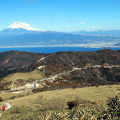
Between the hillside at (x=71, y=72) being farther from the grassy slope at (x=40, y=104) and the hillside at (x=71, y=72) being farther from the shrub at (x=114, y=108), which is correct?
the shrub at (x=114, y=108)

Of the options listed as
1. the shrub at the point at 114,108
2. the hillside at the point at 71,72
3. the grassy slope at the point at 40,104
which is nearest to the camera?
the shrub at the point at 114,108

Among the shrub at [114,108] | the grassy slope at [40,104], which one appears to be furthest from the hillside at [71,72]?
the shrub at [114,108]

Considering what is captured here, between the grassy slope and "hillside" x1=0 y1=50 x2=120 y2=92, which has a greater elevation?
the grassy slope

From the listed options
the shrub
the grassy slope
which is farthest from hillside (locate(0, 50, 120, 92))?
the shrub

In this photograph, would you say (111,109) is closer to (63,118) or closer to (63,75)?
(63,118)

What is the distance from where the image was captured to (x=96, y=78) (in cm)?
10769

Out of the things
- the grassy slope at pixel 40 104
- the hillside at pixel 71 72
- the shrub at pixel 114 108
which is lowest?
the hillside at pixel 71 72

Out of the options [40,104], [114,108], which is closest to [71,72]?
[40,104]

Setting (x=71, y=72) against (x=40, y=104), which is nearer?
(x=40, y=104)

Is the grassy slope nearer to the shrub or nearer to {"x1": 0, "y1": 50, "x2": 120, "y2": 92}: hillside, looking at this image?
the shrub

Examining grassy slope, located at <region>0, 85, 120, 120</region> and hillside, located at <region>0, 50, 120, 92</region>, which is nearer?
grassy slope, located at <region>0, 85, 120, 120</region>

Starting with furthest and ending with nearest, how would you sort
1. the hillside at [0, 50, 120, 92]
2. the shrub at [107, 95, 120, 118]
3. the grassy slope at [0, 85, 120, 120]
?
the hillside at [0, 50, 120, 92] < the grassy slope at [0, 85, 120, 120] < the shrub at [107, 95, 120, 118]

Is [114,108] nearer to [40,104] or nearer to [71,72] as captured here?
[40,104]

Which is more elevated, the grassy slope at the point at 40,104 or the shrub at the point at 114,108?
the shrub at the point at 114,108
